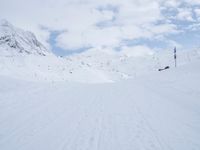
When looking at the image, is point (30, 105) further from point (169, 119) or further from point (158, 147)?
point (158, 147)

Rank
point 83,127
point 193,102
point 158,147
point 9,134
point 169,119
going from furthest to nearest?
1. point 193,102
2. point 169,119
3. point 83,127
4. point 9,134
5. point 158,147

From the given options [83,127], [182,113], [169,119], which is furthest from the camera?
[182,113]

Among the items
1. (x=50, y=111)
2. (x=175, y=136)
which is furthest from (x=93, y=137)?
(x=50, y=111)

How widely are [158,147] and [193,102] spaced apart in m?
7.03

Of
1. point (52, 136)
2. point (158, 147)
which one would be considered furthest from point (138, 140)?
point (52, 136)

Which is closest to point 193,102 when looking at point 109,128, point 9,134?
point 109,128

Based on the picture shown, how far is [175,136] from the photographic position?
6492 mm

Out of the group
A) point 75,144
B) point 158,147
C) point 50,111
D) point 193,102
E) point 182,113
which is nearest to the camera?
point 158,147

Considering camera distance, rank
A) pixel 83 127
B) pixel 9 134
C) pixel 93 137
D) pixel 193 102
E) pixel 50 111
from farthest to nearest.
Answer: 1. pixel 193 102
2. pixel 50 111
3. pixel 83 127
4. pixel 9 134
5. pixel 93 137

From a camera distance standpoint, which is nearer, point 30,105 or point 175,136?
point 175,136

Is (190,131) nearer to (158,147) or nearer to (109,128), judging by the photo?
(158,147)

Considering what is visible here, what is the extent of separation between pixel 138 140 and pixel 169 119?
2517 millimetres

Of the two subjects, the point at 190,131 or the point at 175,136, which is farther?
the point at 190,131

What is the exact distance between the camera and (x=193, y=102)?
11906 millimetres
